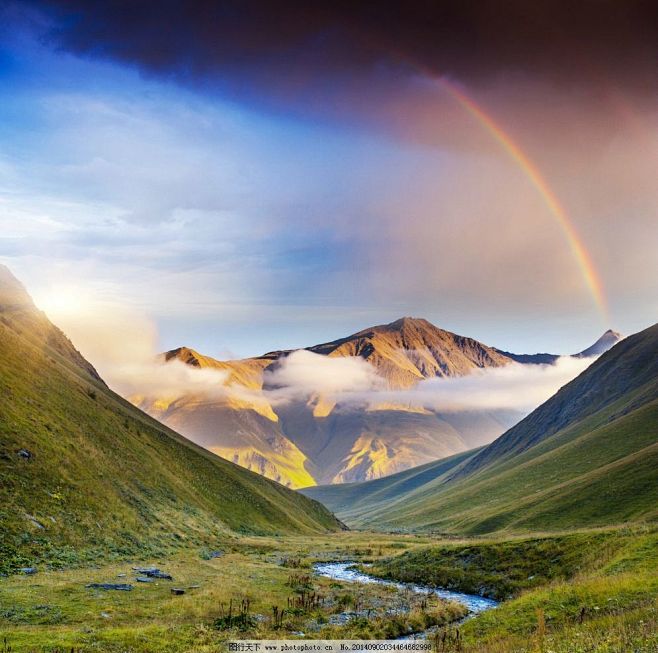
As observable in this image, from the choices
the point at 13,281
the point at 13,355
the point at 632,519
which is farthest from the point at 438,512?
the point at 13,281

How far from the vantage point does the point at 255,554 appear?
234 ft

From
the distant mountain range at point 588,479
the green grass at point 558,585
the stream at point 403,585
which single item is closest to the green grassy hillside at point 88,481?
the stream at point 403,585

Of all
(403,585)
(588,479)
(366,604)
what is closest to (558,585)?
(366,604)

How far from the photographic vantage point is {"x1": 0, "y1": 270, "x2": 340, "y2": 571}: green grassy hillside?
47.6 m

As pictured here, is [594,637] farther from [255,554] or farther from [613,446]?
[613,446]

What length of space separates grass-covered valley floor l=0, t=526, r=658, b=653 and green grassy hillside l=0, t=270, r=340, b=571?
5.55 metres

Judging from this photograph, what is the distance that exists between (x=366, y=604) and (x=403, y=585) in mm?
13006

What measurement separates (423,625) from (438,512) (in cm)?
15073

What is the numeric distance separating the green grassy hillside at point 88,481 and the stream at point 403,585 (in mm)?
18544

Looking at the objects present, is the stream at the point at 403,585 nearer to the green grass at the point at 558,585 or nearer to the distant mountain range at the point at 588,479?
the green grass at the point at 558,585

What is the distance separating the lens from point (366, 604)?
39.0 meters

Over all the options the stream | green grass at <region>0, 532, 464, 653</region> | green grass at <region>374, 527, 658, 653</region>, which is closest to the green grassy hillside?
green grass at <region>0, 532, 464, 653</region>

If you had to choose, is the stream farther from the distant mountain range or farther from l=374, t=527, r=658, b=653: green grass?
the distant mountain range

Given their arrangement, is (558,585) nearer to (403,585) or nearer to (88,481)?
(403,585)
